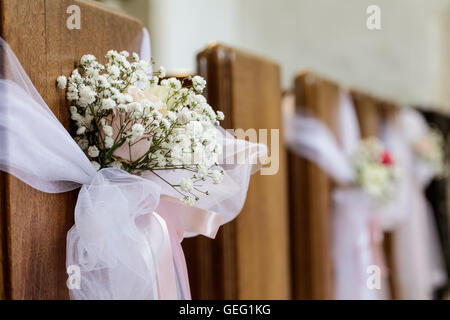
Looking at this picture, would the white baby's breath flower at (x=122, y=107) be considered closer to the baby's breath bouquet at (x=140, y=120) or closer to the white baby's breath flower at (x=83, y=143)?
the baby's breath bouquet at (x=140, y=120)

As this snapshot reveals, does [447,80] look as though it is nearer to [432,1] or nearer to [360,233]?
[432,1]

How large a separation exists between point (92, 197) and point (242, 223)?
71 cm

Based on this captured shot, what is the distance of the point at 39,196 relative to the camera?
0.91m

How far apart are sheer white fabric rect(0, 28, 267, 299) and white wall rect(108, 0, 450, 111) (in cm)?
384

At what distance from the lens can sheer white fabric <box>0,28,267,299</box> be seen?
0.85 m

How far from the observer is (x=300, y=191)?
83.4 inches

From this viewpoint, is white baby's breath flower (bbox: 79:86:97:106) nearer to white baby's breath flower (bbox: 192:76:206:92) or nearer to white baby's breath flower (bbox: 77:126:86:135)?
white baby's breath flower (bbox: 77:126:86:135)

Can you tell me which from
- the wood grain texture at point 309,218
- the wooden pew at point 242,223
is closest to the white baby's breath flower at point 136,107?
the wooden pew at point 242,223

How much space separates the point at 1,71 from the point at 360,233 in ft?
6.09

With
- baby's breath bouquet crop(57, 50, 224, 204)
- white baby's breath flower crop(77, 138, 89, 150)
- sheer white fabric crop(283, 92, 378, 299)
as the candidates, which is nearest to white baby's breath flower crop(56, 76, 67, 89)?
baby's breath bouquet crop(57, 50, 224, 204)

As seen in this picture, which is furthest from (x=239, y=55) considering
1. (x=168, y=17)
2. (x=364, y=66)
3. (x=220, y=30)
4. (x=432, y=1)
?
(x=432, y=1)
